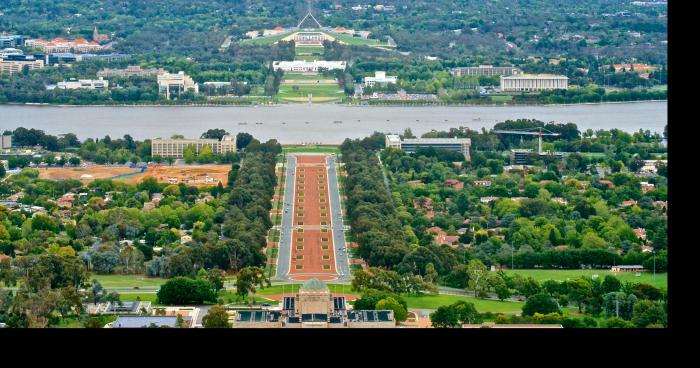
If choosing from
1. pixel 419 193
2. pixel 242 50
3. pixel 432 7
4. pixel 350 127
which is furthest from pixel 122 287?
pixel 432 7

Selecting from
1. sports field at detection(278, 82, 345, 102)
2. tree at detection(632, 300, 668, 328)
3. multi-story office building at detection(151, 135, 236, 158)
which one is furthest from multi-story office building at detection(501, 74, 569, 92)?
tree at detection(632, 300, 668, 328)

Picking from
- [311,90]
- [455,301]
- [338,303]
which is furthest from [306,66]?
[338,303]

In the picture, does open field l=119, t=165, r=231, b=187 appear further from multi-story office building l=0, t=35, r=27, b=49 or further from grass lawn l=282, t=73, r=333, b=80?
multi-story office building l=0, t=35, r=27, b=49

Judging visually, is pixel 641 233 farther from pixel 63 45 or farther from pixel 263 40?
pixel 263 40

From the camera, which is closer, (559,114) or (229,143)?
(229,143)
